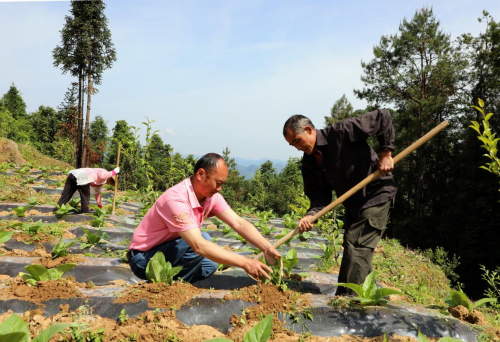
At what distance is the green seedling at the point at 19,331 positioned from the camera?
1.81 meters

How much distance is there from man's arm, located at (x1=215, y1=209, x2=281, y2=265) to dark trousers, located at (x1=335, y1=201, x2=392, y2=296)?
0.63 m

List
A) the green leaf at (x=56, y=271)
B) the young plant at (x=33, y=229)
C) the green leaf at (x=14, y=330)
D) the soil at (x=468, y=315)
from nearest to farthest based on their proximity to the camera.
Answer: the green leaf at (x=14, y=330) → the soil at (x=468, y=315) → the green leaf at (x=56, y=271) → the young plant at (x=33, y=229)

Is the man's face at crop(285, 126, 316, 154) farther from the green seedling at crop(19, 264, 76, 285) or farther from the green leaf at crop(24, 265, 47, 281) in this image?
the green leaf at crop(24, 265, 47, 281)

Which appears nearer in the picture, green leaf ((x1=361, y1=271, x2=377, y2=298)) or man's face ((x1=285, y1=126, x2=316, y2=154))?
green leaf ((x1=361, y1=271, x2=377, y2=298))

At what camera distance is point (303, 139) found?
308 cm

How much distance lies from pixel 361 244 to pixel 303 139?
101 centimetres

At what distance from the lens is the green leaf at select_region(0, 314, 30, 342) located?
1.81 m

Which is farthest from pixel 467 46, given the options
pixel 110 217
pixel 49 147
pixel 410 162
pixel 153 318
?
pixel 49 147

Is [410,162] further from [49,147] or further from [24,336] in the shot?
[49,147]

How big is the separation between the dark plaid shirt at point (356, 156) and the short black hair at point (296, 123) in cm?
16

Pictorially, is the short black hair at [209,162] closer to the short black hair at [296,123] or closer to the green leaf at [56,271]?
the short black hair at [296,123]

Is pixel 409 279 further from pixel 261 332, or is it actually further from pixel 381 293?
pixel 261 332

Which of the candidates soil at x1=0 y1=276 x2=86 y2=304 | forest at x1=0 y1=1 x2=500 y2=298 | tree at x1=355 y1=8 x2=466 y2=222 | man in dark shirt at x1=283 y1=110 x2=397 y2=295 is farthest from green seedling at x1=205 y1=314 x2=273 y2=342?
tree at x1=355 y1=8 x2=466 y2=222

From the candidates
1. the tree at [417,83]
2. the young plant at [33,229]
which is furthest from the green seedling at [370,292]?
the tree at [417,83]
